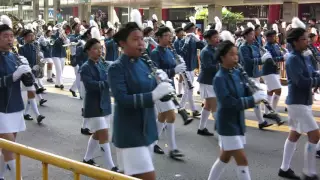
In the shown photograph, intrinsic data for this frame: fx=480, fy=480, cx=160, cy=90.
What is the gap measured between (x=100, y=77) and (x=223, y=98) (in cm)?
222

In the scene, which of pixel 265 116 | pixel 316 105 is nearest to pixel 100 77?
pixel 265 116

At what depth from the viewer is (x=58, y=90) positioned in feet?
49.4

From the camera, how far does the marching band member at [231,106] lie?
5070mm

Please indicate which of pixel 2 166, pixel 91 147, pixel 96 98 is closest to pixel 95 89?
pixel 96 98

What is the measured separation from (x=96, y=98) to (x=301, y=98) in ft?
9.07

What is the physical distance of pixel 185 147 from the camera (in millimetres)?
8094

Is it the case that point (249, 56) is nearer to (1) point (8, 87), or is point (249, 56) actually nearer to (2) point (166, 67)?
(2) point (166, 67)

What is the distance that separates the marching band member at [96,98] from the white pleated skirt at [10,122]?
1.09 m

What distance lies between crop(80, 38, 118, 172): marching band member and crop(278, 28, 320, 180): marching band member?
245 cm

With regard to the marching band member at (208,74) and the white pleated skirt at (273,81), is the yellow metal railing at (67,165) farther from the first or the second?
the white pleated skirt at (273,81)

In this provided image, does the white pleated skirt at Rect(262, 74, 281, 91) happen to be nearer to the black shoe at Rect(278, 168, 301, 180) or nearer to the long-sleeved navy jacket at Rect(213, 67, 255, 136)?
the black shoe at Rect(278, 168, 301, 180)

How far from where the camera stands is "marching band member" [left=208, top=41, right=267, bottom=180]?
507 cm

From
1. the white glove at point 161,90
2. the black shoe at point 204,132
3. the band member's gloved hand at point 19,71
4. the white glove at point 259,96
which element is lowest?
the black shoe at point 204,132

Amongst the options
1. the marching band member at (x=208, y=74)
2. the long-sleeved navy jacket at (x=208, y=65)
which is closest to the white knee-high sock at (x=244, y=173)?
the marching band member at (x=208, y=74)
